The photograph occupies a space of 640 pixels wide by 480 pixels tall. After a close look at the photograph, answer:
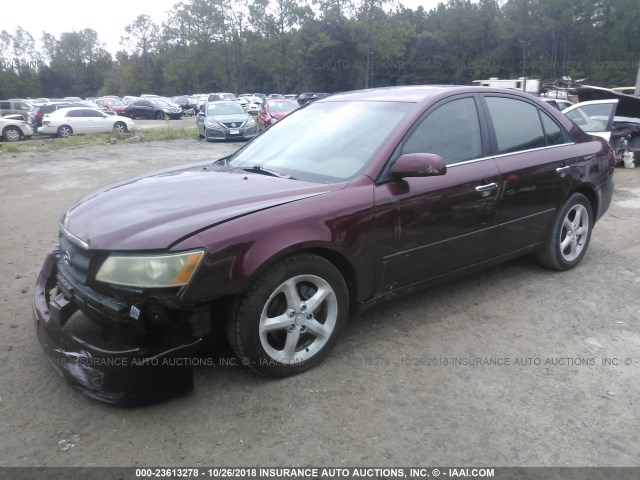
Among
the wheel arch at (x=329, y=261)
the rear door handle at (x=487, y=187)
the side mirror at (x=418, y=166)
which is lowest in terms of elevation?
the wheel arch at (x=329, y=261)

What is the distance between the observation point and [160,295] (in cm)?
239

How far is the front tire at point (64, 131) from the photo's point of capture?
22328mm

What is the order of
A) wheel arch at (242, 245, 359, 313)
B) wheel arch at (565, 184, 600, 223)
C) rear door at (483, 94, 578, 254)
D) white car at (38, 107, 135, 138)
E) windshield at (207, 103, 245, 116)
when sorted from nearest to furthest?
wheel arch at (242, 245, 359, 313), rear door at (483, 94, 578, 254), wheel arch at (565, 184, 600, 223), windshield at (207, 103, 245, 116), white car at (38, 107, 135, 138)

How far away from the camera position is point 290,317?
280 cm

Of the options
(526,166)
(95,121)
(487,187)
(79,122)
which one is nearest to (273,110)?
(95,121)

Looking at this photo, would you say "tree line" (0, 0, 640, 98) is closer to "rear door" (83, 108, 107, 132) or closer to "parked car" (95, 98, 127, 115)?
"parked car" (95, 98, 127, 115)

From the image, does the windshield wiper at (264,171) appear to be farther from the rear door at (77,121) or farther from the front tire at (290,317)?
the rear door at (77,121)

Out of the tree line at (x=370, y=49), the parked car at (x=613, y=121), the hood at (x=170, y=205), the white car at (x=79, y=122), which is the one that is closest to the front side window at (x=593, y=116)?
the parked car at (x=613, y=121)

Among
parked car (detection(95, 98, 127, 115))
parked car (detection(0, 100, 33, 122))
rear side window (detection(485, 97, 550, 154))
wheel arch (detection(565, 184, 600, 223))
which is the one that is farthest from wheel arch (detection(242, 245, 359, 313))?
parked car (detection(95, 98, 127, 115))

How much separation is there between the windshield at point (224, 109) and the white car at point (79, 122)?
550 cm

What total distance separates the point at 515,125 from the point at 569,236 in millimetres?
1208

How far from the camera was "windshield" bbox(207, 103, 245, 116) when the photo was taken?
18638 mm

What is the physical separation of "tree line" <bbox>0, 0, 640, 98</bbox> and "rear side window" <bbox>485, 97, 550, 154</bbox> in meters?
55.5

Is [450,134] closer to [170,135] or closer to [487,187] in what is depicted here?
[487,187]
